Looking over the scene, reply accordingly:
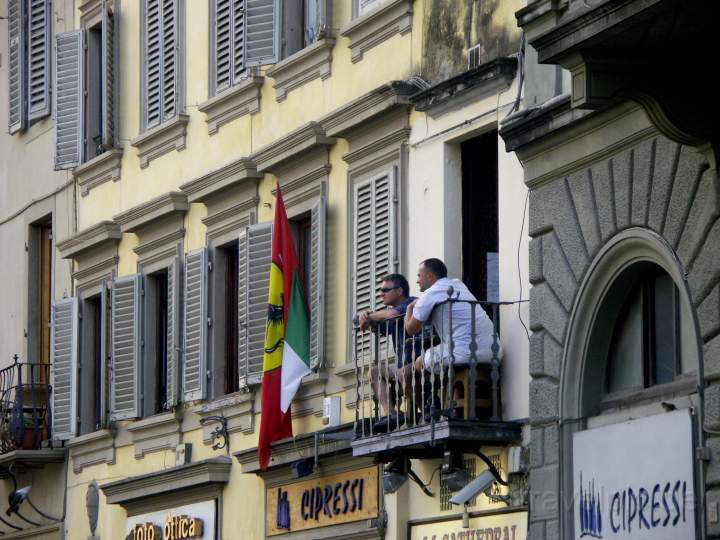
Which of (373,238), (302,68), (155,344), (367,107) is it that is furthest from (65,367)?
(367,107)

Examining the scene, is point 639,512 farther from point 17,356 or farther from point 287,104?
point 17,356

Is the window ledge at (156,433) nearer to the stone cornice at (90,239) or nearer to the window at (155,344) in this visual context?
the window at (155,344)

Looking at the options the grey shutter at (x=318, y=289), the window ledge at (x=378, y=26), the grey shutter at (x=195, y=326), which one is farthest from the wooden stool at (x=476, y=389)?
the grey shutter at (x=195, y=326)

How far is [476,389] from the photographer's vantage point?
19188 mm

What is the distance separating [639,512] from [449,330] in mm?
3084

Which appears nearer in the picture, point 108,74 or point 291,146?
point 291,146

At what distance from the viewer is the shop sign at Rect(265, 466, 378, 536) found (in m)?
21.3

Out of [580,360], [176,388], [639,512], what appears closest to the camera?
[639,512]

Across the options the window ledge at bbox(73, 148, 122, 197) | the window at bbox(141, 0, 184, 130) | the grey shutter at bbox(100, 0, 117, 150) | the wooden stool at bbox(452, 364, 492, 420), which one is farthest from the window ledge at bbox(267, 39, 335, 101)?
the wooden stool at bbox(452, 364, 492, 420)

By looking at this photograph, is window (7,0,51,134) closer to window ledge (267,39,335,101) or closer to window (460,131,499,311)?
window ledge (267,39,335,101)

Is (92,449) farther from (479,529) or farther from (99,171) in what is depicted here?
(479,529)

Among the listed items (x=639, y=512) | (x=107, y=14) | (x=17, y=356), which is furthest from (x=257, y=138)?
(x=639, y=512)

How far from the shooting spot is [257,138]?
24.2 m

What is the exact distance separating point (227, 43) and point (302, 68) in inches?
73.5
